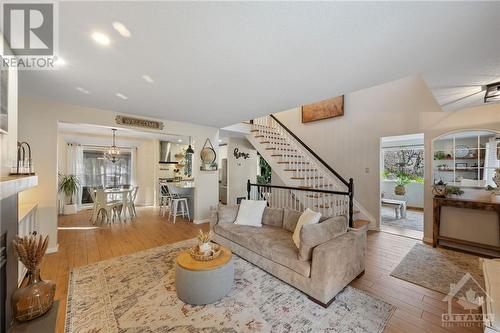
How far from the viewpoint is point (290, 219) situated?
127 inches

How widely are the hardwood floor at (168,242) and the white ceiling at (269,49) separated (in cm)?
255

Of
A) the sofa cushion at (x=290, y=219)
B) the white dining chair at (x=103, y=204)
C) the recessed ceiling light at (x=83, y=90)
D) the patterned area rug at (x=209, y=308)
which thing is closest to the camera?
the patterned area rug at (x=209, y=308)

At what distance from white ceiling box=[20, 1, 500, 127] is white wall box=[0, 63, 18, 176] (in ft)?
1.72

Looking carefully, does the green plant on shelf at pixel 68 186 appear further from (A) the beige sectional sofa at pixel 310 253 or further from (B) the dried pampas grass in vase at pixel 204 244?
(B) the dried pampas grass in vase at pixel 204 244

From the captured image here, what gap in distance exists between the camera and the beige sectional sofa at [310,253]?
2055 mm

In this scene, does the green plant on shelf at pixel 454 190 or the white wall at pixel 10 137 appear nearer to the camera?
the white wall at pixel 10 137

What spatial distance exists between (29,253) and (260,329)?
1932 mm

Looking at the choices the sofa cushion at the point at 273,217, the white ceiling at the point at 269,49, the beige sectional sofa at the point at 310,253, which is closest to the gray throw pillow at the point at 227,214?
the beige sectional sofa at the point at 310,253

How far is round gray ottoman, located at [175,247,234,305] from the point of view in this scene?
6.63ft

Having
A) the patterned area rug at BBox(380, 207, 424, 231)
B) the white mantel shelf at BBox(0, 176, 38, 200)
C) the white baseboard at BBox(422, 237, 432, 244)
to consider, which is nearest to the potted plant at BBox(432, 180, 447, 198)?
the white baseboard at BBox(422, 237, 432, 244)

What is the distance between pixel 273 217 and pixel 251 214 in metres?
0.39

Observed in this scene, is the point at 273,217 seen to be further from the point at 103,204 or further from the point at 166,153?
the point at 166,153

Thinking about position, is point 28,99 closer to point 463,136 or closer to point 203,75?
point 203,75

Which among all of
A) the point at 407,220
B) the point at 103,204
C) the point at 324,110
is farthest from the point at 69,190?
the point at 407,220
